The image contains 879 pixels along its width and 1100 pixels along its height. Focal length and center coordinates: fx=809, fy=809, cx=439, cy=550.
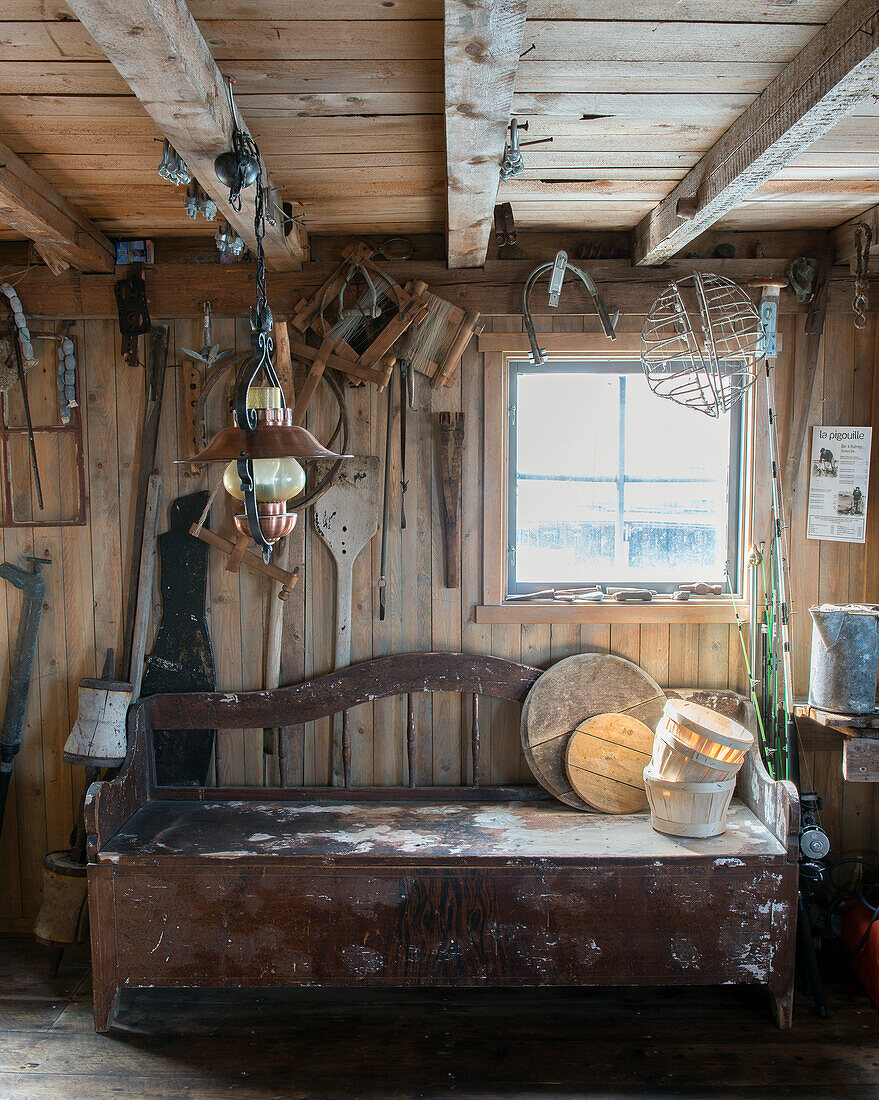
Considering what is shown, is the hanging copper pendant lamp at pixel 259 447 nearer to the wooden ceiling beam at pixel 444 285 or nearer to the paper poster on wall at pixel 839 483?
the wooden ceiling beam at pixel 444 285

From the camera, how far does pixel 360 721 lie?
3.25m

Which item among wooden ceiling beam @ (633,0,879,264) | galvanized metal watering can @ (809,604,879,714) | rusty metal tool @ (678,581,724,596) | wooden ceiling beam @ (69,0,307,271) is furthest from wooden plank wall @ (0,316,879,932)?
wooden ceiling beam @ (69,0,307,271)

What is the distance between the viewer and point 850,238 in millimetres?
A: 3000

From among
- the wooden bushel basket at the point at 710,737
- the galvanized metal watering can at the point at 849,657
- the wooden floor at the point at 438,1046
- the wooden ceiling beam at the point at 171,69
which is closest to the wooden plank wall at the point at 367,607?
the galvanized metal watering can at the point at 849,657

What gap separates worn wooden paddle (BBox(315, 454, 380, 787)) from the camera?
3.17m

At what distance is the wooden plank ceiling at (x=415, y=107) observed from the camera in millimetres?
1671

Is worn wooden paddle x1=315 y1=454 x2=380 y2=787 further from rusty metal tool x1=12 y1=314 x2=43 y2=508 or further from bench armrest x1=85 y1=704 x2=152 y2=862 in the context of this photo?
rusty metal tool x1=12 y1=314 x2=43 y2=508

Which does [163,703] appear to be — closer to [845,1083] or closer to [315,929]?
[315,929]

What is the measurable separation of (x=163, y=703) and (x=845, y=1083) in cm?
260

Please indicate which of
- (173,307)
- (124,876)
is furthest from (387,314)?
(124,876)

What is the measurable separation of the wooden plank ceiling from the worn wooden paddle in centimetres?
94

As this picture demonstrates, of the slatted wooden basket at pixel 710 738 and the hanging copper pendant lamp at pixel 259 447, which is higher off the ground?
the hanging copper pendant lamp at pixel 259 447

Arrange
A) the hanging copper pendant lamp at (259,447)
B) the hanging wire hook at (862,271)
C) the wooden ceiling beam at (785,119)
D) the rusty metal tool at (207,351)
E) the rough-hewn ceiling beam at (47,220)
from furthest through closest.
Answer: the rusty metal tool at (207,351) → the hanging wire hook at (862,271) → the rough-hewn ceiling beam at (47,220) → the hanging copper pendant lamp at (259,447) → the wooden ceiling beam at (785,119)

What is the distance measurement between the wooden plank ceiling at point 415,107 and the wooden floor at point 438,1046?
2736mm
